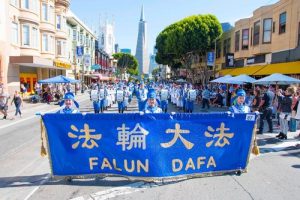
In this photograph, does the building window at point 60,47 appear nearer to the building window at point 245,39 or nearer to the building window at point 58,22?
the building window at point 58,22

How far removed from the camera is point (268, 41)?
2658 centimetres

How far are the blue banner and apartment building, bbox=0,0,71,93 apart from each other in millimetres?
23397

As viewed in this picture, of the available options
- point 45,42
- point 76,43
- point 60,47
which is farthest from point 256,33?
point 76,43

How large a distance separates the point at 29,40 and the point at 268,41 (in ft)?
75.2

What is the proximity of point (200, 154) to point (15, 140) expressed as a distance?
7.23 meters

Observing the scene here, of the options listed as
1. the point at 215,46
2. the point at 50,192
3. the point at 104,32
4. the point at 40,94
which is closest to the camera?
the point at 50,192

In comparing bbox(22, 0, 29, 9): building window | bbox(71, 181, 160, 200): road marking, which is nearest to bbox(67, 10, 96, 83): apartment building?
bbox(22, 0, 29, 9): building window

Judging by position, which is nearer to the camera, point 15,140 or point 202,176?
point 202,176

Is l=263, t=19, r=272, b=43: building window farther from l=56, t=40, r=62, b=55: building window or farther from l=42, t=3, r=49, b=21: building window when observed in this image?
l=56, t=40, r=62, b=55: building window

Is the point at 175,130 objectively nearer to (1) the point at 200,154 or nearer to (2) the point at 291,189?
(1) the point at 200,154

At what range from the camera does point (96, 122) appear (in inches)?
227

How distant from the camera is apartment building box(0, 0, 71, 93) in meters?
26.8

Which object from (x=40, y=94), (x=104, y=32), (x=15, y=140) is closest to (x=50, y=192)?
(x=15, y=140)

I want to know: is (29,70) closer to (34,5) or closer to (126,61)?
(34,5)
